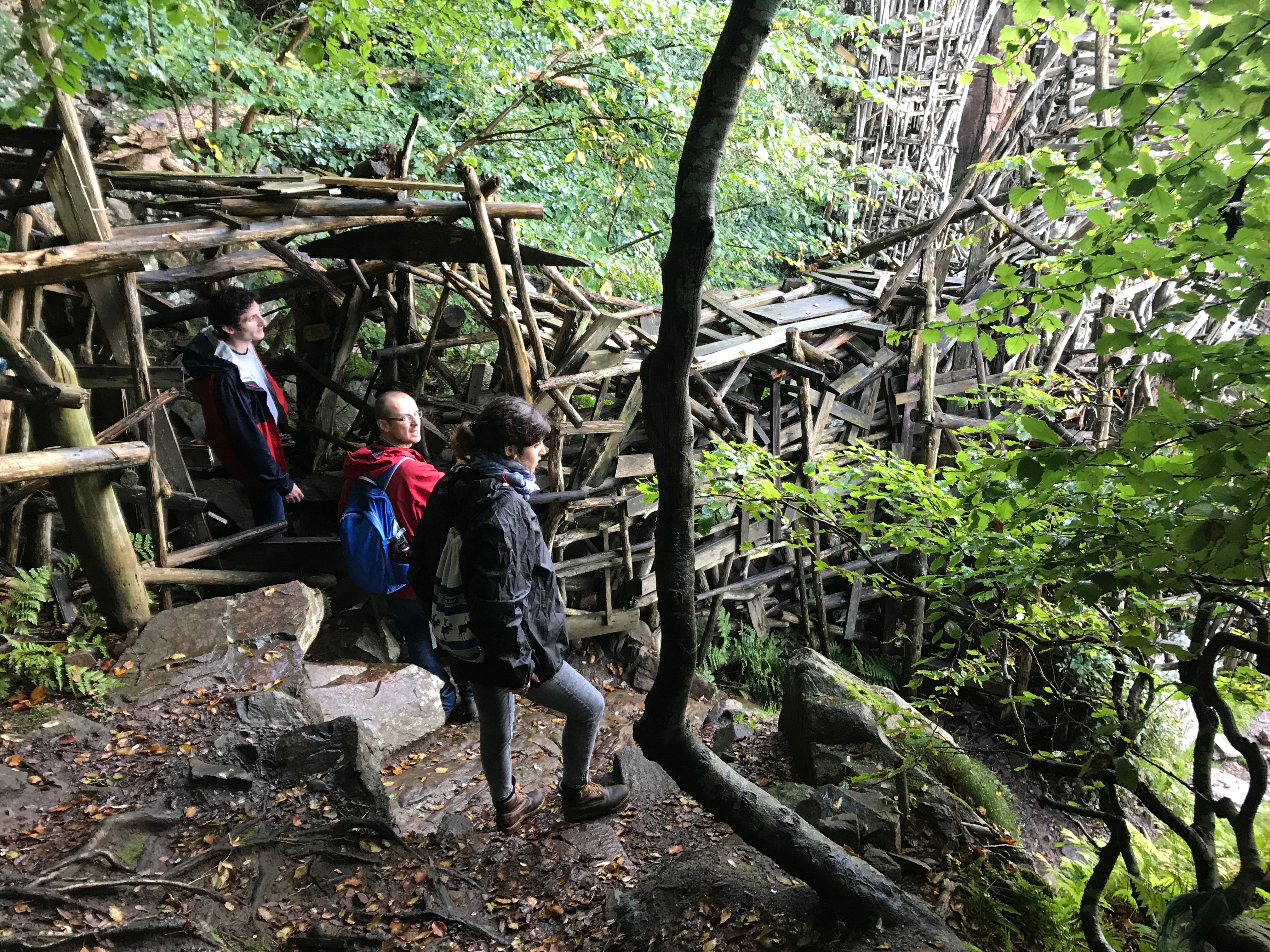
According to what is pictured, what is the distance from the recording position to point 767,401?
28.7 ft

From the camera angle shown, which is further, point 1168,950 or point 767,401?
point 767,401

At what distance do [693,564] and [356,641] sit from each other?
4051 mm

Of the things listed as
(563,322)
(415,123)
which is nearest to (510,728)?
(563,322)

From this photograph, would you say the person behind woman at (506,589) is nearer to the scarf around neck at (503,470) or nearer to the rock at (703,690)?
the scarf around neck at (503,470)

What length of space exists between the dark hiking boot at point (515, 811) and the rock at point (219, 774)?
1.26 m

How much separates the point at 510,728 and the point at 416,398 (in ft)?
12.8

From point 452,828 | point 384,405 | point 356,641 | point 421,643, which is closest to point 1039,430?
point 452,828

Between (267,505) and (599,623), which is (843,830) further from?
(267,505)

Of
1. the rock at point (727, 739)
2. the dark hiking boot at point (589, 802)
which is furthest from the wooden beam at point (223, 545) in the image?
the rock at point (727, 739)

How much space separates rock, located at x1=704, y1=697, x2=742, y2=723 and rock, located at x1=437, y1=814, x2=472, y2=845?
9.02 feet

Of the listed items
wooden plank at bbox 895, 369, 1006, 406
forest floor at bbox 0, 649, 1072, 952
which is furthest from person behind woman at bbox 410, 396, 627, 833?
wooden plank at bbox 895, 369, 1006, 406

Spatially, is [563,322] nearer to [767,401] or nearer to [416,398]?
[416,398]

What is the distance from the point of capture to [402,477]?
423 centimetres

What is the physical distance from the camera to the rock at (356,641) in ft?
18.2
